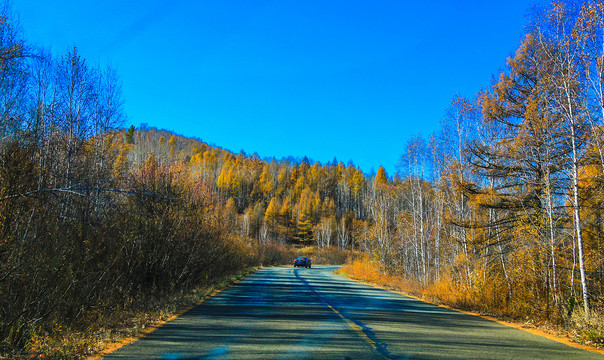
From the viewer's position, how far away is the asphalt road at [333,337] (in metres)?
6.59

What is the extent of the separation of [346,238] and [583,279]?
8389cm

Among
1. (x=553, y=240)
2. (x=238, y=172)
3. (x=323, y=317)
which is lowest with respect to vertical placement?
(x=323, y=317)

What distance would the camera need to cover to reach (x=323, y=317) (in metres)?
11.0

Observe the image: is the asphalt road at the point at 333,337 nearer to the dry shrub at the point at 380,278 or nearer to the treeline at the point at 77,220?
the treeline at the point at 77,220

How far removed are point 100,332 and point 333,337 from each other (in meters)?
4.49

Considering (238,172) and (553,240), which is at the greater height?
(238,172)

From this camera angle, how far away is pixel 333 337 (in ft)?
26.3

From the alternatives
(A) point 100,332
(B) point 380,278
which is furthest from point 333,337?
(B) point 380,278

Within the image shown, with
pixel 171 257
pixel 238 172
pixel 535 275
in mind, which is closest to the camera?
pixel 535 275

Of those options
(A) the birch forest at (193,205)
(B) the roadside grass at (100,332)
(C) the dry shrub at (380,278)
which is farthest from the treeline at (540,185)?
(B) the roadside grass at (100,332)

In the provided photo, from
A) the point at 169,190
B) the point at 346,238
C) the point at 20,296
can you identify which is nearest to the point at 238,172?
the point at 346,238

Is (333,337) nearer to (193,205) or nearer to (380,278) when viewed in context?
(193,205)

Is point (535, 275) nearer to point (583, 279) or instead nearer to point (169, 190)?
point (583, 279)

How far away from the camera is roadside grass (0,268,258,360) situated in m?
6.08
